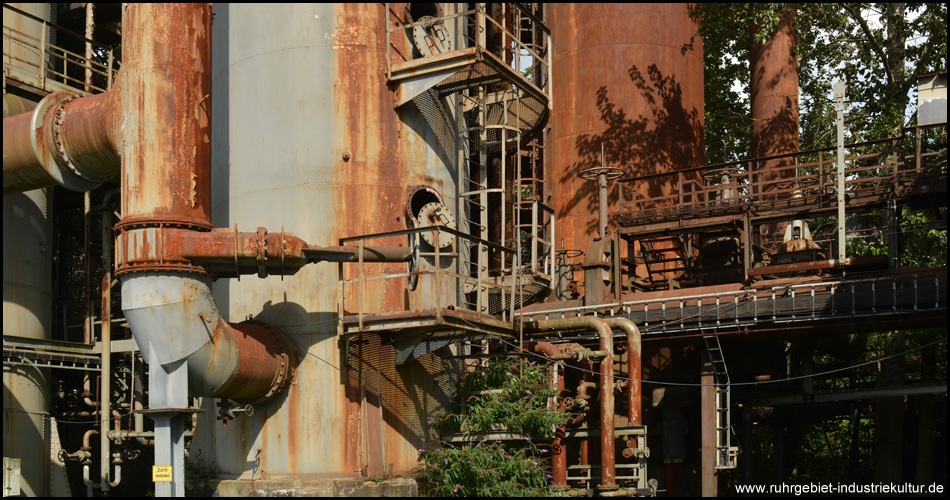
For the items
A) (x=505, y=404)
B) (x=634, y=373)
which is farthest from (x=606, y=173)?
(x=505, y=404)

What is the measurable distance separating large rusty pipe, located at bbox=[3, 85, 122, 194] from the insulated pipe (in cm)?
711

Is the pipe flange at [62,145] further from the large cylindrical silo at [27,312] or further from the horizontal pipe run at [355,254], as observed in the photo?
the horizontal pipe run at [355,254]

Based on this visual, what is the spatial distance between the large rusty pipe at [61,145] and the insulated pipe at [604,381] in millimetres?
7109

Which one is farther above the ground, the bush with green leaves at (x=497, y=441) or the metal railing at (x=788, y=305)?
the metal railing at (x=788, y=305)

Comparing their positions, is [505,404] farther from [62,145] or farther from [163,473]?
[62,145]

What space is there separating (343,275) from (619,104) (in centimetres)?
1343

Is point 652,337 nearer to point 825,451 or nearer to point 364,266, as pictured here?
point 364,266

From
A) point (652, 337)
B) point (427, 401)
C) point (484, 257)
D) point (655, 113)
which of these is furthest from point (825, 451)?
point (427, 401)

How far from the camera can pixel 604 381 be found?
17.8m

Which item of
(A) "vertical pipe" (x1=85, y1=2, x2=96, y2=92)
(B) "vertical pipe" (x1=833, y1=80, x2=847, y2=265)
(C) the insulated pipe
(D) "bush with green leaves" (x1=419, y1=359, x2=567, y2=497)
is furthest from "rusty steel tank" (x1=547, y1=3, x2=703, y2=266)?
(A) "vertical pipe" (x1=85, y1=2, x2=96, y2=92)

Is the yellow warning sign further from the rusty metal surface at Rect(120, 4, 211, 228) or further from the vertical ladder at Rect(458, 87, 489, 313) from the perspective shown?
the vertical ladder at Rect(458, 87, 489, 313)

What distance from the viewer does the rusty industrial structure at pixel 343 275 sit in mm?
13570

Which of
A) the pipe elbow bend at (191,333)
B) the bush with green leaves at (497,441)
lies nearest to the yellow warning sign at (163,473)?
the pipe elbow bend at (191,333)

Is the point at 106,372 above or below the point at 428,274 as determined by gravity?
below
